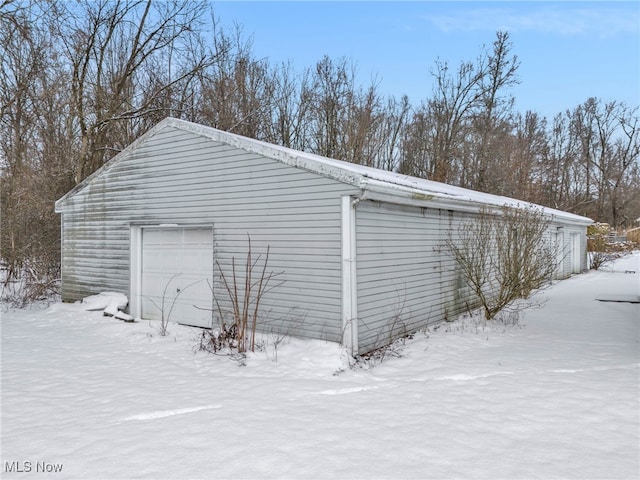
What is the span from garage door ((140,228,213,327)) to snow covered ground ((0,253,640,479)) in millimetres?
825

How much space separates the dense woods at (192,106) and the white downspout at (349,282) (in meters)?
8.78

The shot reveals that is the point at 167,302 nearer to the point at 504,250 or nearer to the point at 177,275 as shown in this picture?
the point at 177,275

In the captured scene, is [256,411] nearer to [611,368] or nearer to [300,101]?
[611,368]

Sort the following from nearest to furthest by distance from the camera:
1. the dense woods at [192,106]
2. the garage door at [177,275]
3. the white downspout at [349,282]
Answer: the white downspout at [349,282], the garage door at [177,275], the dense woods at [192,106]

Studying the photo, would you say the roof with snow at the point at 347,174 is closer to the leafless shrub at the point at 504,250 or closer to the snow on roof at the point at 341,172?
the snow on roof at the point at 341,172

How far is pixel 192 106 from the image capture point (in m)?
18.1

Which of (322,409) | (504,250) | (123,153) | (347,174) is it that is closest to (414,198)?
(347,174)

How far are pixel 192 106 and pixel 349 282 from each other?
14680mm

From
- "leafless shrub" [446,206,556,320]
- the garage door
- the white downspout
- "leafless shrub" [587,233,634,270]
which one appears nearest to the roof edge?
the garage door

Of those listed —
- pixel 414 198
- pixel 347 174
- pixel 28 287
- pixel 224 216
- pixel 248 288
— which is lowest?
pixel 28 287

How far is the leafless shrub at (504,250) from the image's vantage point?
8148mm

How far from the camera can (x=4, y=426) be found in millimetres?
3943

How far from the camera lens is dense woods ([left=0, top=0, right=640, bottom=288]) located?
12914 millimetres

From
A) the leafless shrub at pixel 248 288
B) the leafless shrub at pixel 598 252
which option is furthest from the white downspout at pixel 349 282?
the leafless shrub at pixel 598 252
